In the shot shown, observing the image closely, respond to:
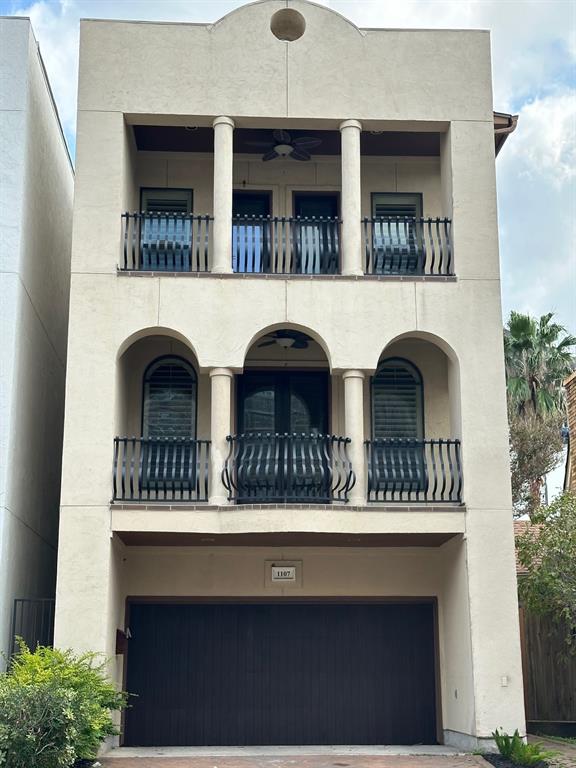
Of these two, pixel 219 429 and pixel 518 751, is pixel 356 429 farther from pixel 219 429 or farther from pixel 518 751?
pixel 518 751

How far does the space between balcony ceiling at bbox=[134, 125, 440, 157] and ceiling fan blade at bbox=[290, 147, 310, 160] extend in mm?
243

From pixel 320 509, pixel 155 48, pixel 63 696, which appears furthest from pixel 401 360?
pixel 63 696

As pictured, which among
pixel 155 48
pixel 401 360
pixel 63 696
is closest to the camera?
pixel 63 696

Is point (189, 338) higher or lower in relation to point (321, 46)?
lower

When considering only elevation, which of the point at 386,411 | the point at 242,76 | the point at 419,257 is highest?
the point at 242,76

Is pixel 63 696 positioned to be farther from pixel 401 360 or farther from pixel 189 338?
pixel 401 360

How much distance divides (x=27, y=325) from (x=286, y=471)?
426cm

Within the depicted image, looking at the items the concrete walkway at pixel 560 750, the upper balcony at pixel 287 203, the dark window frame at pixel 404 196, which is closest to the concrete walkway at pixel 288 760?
the concrete walkway at pixel 560 750

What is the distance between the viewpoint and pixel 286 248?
1672 centimetres

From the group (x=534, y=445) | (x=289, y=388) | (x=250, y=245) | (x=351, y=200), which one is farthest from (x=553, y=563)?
(x=534, y=445)

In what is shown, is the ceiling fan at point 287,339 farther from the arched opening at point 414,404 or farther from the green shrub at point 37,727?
the green shrub at point 37,727

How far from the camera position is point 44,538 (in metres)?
17.3

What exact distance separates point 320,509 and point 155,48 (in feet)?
23.9

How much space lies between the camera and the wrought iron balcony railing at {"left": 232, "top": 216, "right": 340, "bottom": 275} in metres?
16.5
